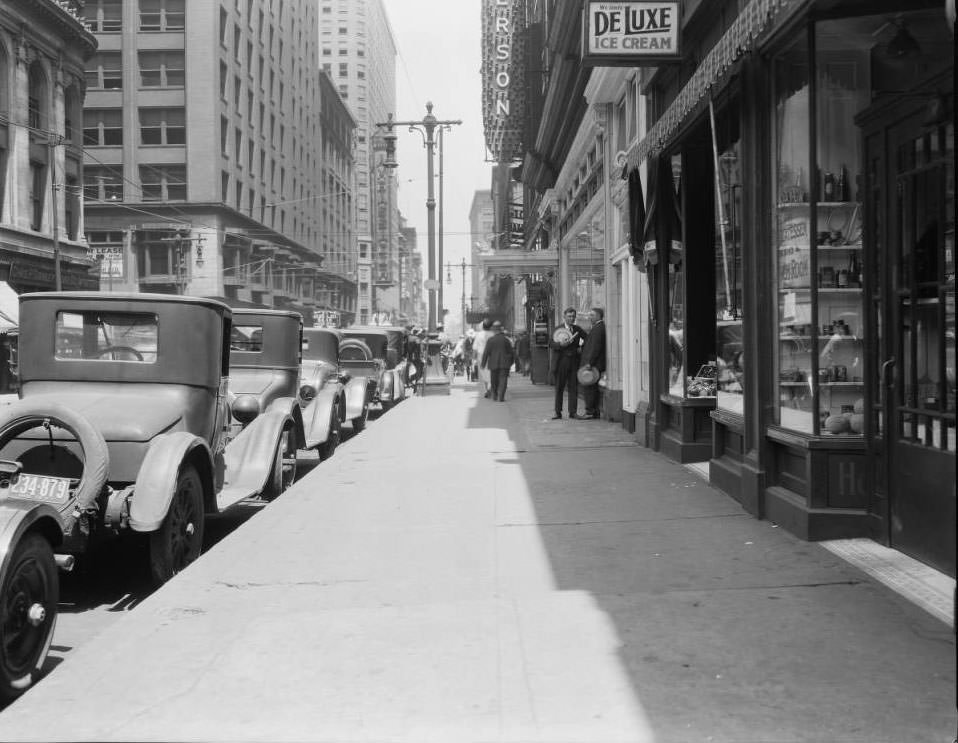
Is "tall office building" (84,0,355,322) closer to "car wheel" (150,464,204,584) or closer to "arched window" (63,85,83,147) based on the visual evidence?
"arched window" (63,85,83,147)

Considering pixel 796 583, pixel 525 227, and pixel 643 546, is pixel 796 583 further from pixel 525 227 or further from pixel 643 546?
pixel 525 227

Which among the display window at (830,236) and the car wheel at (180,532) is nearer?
the car wheel at (180,532)

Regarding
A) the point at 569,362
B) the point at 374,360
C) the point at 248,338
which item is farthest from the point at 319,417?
the point at 374,360

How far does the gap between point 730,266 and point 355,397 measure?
888 centimetres

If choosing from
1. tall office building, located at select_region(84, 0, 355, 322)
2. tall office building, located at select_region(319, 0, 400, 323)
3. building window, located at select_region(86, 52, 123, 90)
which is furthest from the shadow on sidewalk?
tall office building, located at select_region(319, 0, 400, 323)

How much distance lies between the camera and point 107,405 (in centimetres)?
698

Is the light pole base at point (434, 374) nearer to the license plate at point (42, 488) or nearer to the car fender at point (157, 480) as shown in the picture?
the car fender at point (157, 480)

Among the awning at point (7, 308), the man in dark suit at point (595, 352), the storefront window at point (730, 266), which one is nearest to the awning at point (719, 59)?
the storefront window at point (730, 266)

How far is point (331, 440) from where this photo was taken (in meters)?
13.0

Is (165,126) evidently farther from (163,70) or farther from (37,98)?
(37,98)

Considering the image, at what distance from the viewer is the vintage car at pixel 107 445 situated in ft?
15.6

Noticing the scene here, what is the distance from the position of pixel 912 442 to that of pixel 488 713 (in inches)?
126

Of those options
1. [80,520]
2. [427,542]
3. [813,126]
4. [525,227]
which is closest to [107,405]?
[80,520]

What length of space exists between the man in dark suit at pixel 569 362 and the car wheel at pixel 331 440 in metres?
4.63
